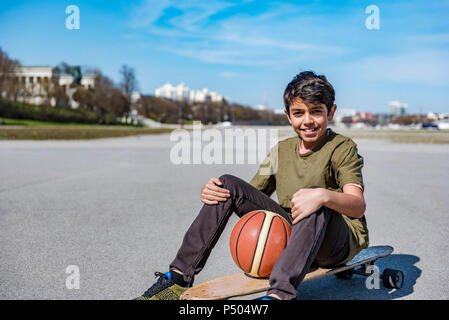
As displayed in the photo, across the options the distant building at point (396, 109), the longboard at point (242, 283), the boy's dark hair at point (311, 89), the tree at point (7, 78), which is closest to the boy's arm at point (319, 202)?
the longboard at point (242, 283)

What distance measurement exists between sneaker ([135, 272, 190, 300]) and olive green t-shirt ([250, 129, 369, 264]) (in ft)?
3.14

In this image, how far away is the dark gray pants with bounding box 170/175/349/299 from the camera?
2723mm

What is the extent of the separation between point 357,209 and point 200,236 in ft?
3.39

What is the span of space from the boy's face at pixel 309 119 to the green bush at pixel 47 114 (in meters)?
63.5

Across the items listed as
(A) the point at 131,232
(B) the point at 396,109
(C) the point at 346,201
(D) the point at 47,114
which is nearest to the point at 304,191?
(C) the point at 346,201

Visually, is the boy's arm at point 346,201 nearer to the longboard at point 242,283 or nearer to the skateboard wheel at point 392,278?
the longboard at point 242,283

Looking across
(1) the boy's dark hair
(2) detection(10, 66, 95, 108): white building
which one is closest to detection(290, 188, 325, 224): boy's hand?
(1) the boy's dark hair

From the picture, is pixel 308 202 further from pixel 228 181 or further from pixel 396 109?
pixel 396 109

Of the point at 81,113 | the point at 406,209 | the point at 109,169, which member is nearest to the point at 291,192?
the point at 406,209

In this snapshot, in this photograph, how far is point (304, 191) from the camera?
2805 mm

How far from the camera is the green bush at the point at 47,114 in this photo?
201ft

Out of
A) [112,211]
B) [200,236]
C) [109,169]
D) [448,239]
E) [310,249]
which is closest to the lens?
[310,249]

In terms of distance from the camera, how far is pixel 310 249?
2771 mm

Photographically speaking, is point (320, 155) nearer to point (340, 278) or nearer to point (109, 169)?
point (340, 278)
